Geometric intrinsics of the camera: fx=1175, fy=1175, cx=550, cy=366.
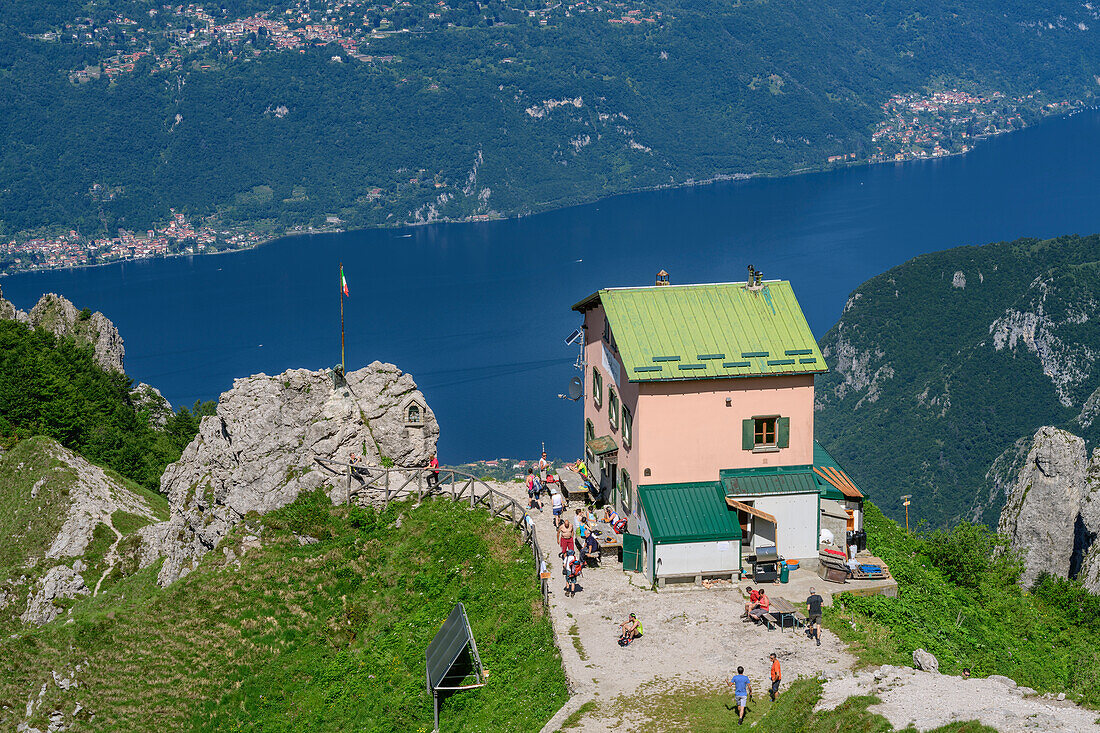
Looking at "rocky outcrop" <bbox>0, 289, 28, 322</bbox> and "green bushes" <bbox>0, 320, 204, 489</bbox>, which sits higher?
"rocky outcrop" <bbox>0, 289, 28, 322</bbox>

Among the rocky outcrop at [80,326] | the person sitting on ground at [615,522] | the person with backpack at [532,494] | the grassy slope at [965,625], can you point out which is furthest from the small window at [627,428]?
the rocky outcrop at [80,326]

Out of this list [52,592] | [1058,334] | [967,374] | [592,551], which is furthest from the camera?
[967,374]

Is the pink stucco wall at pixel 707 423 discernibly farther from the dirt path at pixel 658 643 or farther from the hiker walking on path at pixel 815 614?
the hiker walking on path at pixel 815 614

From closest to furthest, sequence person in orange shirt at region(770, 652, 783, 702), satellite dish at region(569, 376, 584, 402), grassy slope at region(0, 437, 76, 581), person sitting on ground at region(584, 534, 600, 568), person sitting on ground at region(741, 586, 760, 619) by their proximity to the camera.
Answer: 1. person in orange shirt at region(770, 652, 783, 702)
2. person sitting on ground at region(741, 586, 760, 619)
3. person sitting on ground at region(584, 534, 600, 568)
4. satellite dish at region(569, 376, 584, 402)
5. grassy slope at region(0, 437, 76, 581)

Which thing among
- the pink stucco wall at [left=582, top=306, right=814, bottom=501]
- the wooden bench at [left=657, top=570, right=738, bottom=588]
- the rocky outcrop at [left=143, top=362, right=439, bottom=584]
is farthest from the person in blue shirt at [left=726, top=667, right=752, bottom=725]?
the rocky outcrop at [left=143, top=362, right=439, bottom=584]

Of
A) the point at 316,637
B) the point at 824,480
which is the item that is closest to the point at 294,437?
the point at 316,637

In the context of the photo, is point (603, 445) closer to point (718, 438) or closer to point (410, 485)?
point (718, 438)

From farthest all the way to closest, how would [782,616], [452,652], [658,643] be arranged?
[782,616] < [658,643] < [452,652]

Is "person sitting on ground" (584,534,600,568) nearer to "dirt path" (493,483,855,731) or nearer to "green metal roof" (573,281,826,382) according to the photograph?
"dirt path" (493,483,855,731)
